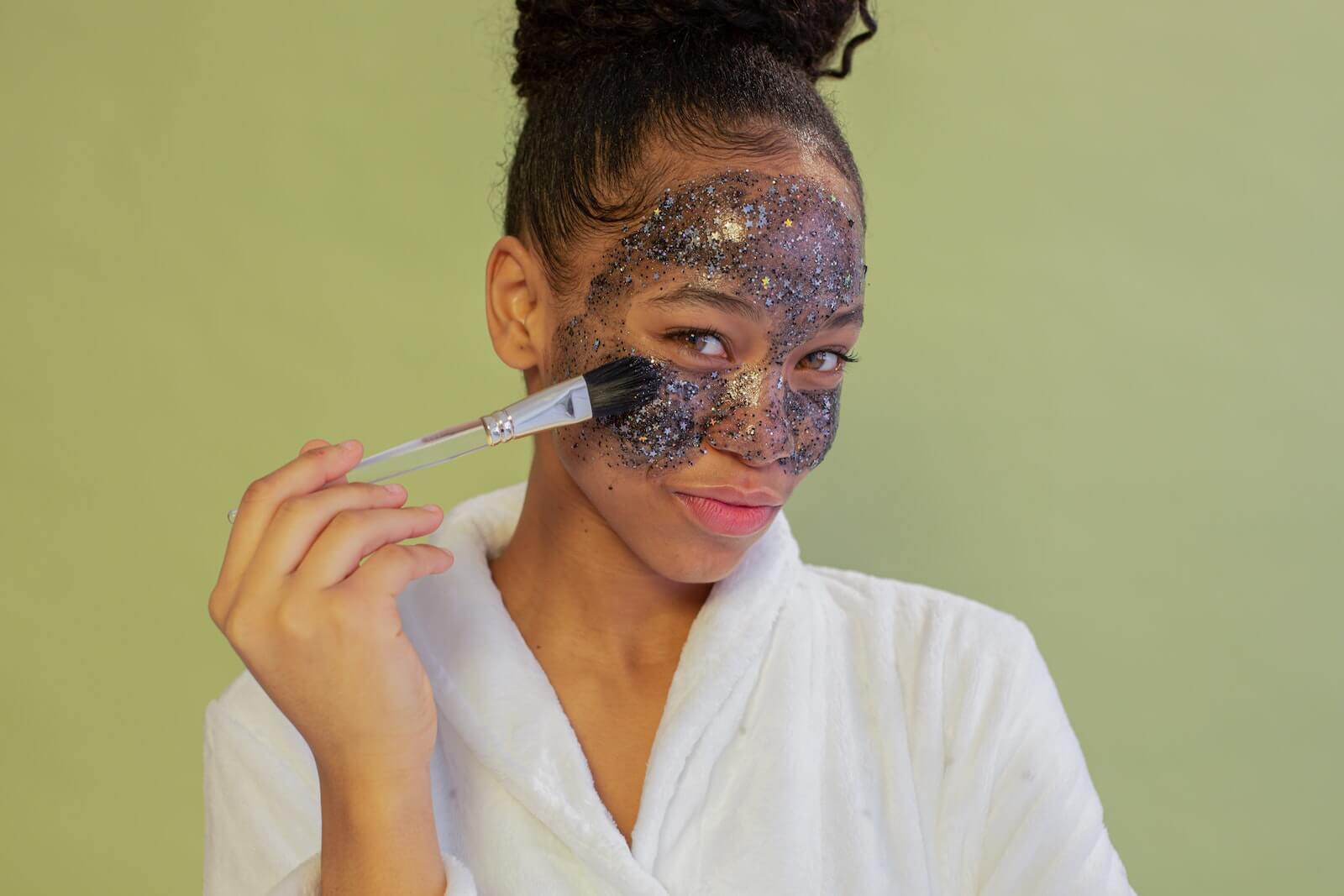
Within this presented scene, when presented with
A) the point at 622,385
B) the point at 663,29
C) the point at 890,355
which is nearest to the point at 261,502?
the point at 622,385

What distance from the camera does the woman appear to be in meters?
1.15

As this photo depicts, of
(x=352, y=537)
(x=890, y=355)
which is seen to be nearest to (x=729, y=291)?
(x=352, y=537)

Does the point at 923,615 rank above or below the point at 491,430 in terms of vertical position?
below

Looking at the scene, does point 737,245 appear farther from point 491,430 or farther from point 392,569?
point 392,569

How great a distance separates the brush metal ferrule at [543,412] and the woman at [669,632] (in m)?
0.05

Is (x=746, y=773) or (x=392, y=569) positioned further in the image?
(x=746, y=773)

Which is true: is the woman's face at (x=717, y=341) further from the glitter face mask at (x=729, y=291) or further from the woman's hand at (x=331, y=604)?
the woman's hand at (x=331, y=604)

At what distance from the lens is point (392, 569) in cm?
104

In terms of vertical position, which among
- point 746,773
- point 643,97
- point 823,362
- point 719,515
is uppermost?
point 643,97

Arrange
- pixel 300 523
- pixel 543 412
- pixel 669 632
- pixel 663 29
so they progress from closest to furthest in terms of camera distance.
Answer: pixel 300 523 → pixel 543 412 → pixel 663 29 → pixel 669 632

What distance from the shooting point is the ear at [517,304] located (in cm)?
125

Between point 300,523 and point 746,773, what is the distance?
448 mm

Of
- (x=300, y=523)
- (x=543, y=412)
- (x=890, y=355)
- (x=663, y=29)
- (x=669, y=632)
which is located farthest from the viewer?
(x=890, y=355)

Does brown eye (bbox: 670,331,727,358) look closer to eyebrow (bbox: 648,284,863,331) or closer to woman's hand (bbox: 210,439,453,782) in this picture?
eyebrow (bbox: 648,284,863,331)
